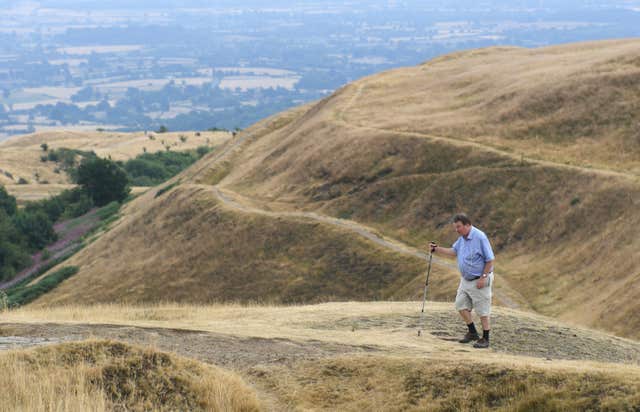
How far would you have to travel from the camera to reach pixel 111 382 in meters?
14.1

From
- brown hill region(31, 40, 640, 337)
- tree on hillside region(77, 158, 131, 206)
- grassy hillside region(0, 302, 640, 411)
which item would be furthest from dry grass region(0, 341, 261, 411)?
tree on hillside region(77, 158, 131, 206)

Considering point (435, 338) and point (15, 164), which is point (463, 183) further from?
point (15, 164)

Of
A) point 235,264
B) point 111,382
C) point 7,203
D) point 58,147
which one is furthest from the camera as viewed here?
point 58,147

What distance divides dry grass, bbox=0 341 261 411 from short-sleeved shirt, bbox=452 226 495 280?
19.3 feet

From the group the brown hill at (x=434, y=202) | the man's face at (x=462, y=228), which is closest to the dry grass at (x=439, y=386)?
the man's face at (x=462, y=228)

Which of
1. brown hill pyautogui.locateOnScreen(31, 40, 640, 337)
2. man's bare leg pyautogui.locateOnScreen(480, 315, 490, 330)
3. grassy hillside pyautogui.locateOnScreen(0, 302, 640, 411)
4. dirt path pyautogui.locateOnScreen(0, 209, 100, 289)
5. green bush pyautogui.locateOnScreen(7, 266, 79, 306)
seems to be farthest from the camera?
dirt path pyautogui.locateOnScreen(0, 209, 100, 289)

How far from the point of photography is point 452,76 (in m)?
75.6

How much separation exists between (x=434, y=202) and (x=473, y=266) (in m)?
30.4

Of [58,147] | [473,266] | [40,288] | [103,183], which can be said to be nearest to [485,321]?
[473,266]

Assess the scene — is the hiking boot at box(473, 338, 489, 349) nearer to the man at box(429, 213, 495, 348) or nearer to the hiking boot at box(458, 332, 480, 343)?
the man at box(429, 213, 495, 348)

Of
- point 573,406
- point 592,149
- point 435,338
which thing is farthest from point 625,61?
point 573,406

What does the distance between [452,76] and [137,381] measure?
214 feet

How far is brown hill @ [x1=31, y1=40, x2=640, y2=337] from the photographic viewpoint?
3828cm

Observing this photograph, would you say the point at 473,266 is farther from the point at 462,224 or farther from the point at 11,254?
the point at 11,254
